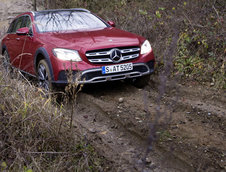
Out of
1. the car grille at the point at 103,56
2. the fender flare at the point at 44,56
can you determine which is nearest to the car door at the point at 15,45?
the fender flare at the point at 44,56

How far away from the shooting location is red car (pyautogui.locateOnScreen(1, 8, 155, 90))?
5.29 m

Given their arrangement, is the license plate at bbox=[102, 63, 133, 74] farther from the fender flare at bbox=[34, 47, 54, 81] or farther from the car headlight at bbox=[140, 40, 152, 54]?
the fender flare at bbox=[34, 47, 54, 81]

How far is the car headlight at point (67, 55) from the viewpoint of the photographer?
5258mm

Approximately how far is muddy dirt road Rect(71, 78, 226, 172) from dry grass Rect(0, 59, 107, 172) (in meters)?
0.25

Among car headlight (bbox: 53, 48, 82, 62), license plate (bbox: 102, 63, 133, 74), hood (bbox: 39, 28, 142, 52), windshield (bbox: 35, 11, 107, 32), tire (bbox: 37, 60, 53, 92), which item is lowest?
tire (bbox: 37, 60, 53, 92)

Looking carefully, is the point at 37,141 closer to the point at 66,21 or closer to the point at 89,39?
the point at 89,39

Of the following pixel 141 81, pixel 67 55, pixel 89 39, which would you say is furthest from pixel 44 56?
pixel 141 81

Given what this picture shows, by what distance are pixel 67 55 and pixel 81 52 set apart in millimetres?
236

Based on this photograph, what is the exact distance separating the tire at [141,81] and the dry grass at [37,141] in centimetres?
279

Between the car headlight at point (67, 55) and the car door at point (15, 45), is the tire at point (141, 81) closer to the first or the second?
the car headlight at point (67, 55)

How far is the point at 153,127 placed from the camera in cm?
186

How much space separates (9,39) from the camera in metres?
7.62

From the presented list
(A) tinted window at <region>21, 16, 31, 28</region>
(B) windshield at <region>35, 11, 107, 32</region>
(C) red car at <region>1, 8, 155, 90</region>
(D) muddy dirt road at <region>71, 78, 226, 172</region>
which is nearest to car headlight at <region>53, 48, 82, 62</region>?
(C) red car at <region>1, 8, 155, 90</region>

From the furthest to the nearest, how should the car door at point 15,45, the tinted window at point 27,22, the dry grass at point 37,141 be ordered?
the car door at point 15,45, the tinted window at point 27,22, the dry grass at point 37,141
